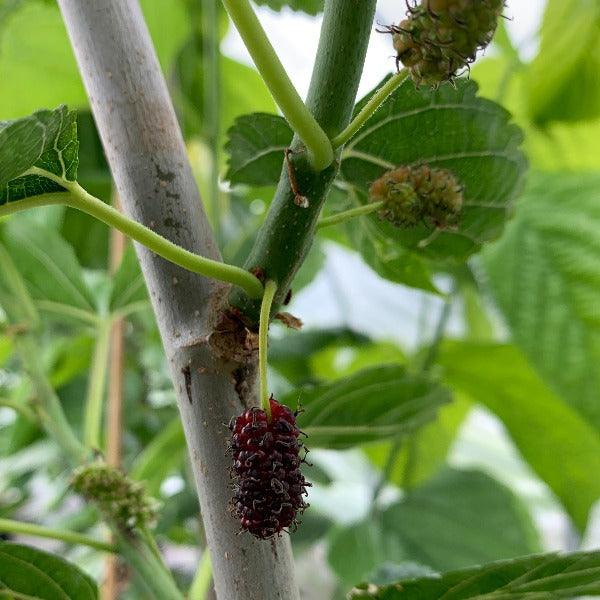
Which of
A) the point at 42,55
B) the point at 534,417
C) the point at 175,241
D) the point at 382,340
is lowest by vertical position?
the point at 175,241

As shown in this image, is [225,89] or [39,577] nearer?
[39,577]

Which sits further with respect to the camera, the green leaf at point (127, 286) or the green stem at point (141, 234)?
the green leaf at point (127, 286)

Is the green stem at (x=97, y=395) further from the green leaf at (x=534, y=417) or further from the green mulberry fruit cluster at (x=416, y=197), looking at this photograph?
the green leaf at (x=534, y=417)

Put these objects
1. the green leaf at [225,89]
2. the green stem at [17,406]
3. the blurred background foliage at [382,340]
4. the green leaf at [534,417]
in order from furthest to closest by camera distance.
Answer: the green leaf at [225,89] → the green leaf at [534,417] → the blurred background foliage at [382,340] → the green stem at [17,406]

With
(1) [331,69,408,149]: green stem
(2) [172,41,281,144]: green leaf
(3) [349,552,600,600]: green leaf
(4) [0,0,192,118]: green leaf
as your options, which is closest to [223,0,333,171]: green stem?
(1) [331,69,408,149]: green stem

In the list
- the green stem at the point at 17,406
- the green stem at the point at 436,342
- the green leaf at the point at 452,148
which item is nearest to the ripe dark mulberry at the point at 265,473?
the green leaf at the point at 452,148

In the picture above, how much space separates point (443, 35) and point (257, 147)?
148 mm

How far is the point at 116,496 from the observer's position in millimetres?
342

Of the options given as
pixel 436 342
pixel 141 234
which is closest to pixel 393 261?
pixel 141 234

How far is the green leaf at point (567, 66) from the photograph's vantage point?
64 cm

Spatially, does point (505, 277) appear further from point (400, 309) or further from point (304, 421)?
point (400, 309)

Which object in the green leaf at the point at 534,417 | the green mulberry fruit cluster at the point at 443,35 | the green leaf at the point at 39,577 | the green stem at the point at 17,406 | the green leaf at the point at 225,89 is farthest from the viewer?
the green leaf at the point at 225,89

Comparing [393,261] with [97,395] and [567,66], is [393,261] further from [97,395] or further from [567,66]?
[567,66]

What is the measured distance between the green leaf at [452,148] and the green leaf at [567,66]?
0.37 meters
